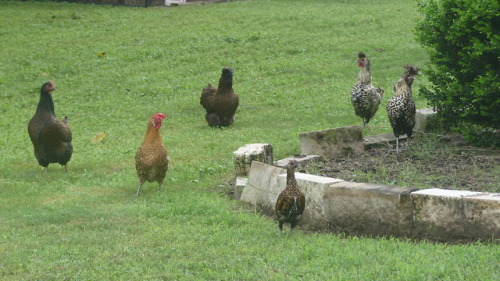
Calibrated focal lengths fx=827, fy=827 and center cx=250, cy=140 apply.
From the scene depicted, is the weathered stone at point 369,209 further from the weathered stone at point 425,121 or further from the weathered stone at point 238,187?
the weathered stone at point 425,121

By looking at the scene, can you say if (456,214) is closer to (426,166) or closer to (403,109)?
(426,166)

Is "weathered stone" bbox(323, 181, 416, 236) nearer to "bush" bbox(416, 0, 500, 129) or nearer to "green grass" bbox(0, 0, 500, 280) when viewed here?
"green grass" bbox(0, 0, 500, 280)

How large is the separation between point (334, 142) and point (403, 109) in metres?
0.96

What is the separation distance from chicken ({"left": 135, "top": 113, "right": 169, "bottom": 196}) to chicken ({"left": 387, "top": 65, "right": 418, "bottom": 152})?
9.53 feet

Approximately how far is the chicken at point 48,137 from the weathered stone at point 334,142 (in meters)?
3.39

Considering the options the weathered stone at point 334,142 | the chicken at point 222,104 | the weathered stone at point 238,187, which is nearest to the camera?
the weathered stone at point 238,187

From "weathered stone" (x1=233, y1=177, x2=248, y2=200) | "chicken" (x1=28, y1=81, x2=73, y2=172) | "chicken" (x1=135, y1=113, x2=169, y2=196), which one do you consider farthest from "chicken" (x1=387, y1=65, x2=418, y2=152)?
"chicken" (x1=28, y1=81, x2=73, y2=172)

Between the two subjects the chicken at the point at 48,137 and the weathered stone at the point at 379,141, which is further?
the chicken at the point at 48,137

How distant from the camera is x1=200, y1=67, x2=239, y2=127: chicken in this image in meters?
14.6

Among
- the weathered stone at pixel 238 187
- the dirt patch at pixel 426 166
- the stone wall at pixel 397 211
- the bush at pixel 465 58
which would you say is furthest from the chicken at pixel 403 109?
the stone wall at pixel 397 211

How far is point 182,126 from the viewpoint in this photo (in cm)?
1502

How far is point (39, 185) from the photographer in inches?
420

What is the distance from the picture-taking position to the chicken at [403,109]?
1038 centimetres

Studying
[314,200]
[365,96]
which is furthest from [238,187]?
[365,96]
